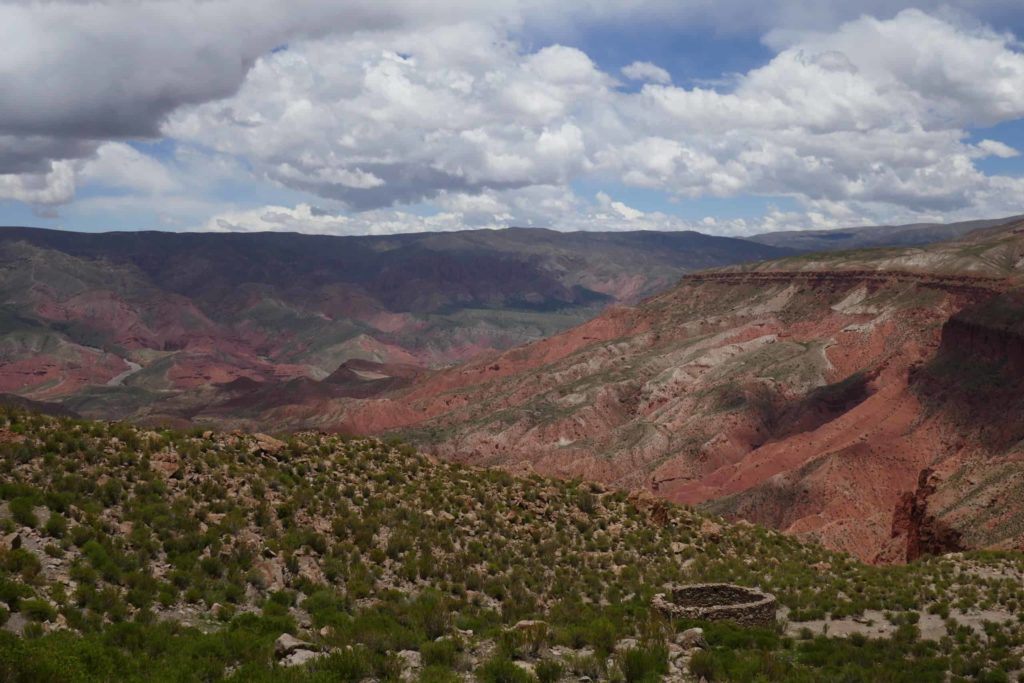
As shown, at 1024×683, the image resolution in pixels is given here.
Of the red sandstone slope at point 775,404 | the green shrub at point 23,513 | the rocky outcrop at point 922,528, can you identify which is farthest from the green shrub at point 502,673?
the rocky outcrop at point 922,528

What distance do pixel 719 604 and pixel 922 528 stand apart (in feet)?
A: 95.7

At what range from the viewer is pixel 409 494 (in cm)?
2542

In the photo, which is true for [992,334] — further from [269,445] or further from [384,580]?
[384,580]

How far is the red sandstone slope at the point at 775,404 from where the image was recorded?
5884cm

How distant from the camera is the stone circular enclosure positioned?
62.7ft

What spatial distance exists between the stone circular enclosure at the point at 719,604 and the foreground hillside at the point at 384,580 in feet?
1.94

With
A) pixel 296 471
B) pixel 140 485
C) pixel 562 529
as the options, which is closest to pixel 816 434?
pixel 562 529

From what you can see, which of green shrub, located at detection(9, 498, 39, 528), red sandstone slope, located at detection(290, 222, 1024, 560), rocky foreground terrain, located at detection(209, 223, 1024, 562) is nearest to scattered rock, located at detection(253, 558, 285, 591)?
green shrub, located at detection(9, 498, 39, 528)

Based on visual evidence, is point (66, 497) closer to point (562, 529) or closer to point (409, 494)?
point (409, 494)

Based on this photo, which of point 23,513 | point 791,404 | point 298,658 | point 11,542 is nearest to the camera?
point 298,658

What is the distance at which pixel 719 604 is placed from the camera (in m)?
20.1

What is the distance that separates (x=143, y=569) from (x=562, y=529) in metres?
→ 13.3

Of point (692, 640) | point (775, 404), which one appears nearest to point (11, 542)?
point (692, 640)

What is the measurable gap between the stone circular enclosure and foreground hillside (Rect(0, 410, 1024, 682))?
59 centimetres
